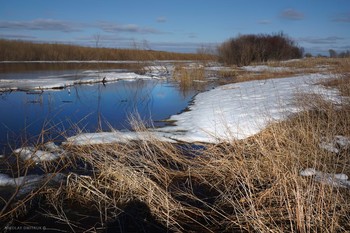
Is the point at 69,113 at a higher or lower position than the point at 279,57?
lower

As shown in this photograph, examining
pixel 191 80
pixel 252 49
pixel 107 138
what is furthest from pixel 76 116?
pixel 252 49

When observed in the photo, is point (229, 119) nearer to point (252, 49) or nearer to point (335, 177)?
point (335, 177)

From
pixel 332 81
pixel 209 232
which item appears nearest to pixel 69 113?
pixel 209 232

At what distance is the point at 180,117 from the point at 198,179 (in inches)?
128

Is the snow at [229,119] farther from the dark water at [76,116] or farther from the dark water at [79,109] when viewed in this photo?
the dark water at [79,109]

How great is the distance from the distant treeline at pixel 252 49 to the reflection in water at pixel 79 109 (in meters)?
15.6

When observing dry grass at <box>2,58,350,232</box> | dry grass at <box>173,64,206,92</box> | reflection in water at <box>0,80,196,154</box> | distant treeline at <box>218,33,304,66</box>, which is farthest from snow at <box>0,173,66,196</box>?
distant treeline at <box>218,33,304,66</box>

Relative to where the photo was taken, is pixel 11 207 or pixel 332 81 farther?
pixel 332 81

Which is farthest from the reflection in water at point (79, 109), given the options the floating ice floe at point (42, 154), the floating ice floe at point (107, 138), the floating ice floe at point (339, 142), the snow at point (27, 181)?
the floating ice floe at point (339, 142)

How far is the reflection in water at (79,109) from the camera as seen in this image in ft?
18.4

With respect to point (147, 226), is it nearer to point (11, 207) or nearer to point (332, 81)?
point (11, 207)

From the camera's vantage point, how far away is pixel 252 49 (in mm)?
26344

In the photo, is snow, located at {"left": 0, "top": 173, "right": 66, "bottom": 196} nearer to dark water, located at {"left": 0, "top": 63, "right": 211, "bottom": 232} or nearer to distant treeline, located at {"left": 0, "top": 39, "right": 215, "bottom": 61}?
dark water, located at {"left": 0, "top": 63, "right": 211, "bottom": 232}

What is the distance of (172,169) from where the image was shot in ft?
12.7
